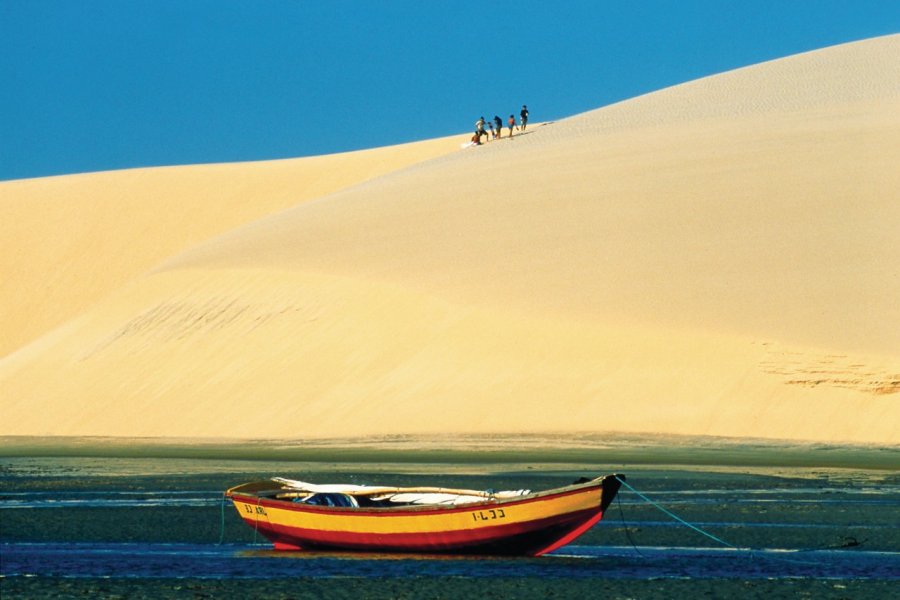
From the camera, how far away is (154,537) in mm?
21219

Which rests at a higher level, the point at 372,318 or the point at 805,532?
the point at 372,318

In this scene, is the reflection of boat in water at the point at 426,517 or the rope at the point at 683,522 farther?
the rope at the point at 683,522

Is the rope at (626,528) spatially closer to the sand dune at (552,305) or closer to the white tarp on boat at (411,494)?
the white tarp on boat at (411,494)

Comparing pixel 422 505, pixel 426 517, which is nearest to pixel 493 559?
pixel 426 517

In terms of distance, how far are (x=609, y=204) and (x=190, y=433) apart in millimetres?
16883

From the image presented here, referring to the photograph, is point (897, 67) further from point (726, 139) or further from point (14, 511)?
point (14, 511)

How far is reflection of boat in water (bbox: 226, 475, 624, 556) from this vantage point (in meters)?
18.4

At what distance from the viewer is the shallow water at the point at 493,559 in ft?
57.4

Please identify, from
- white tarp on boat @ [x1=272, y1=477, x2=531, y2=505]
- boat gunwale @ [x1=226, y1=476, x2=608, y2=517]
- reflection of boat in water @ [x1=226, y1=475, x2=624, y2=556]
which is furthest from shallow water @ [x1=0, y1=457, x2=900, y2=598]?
white tarp on boat @ [x1=272, y1=477, x2=531, y2=505]

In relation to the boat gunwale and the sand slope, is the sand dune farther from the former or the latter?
the sand slope

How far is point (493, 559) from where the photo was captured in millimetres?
19438

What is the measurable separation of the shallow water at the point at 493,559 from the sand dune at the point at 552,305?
11249mm

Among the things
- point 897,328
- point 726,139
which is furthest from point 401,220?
point 897,328

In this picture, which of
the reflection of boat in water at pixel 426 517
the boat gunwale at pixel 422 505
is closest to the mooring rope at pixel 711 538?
the boat gunwale at pixel 422 505
